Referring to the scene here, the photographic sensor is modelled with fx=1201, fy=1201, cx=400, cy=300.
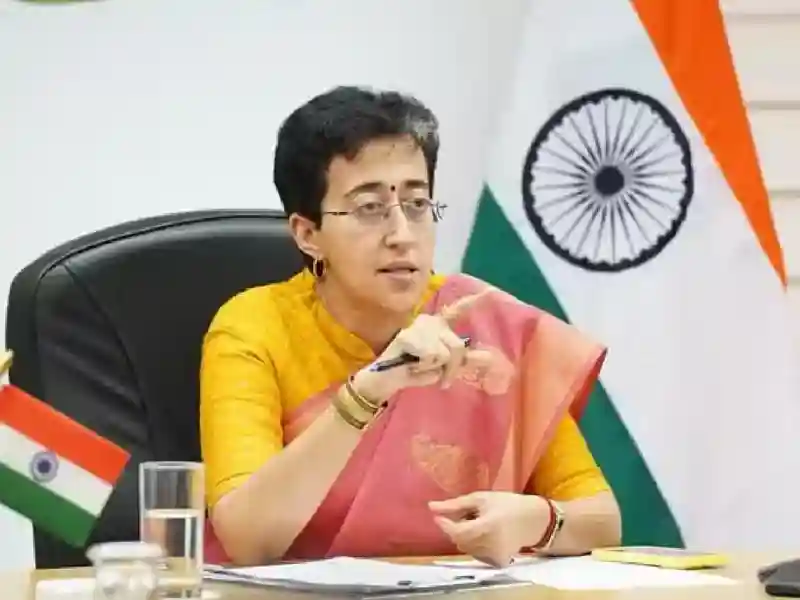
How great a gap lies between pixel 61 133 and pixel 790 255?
135cm

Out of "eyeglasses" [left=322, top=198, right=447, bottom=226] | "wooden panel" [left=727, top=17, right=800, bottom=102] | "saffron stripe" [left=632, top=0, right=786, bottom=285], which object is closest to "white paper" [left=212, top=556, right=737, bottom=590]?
"eyeglasses" [left=322, top=198, right=447, bottom=226]

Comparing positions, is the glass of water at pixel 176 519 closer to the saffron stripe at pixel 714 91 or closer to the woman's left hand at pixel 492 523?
the woman's left hand at pixel 492 523

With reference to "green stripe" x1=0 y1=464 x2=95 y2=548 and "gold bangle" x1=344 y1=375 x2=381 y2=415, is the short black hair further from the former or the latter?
"green stripe" x1=0 y1=464 x2=95 y2=548

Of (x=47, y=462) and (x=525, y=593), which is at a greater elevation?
(x=47, y=462)

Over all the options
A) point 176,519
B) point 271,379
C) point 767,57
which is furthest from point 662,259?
point 176,519

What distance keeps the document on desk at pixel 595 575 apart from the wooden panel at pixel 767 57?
123 centimetres

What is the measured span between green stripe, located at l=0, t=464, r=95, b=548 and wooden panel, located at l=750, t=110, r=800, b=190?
1637 millimetres

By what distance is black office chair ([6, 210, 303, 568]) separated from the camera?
4.99 feet

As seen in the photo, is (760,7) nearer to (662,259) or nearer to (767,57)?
(767,57)

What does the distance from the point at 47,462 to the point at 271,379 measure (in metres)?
0.59

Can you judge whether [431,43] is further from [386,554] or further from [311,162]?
[386,554]

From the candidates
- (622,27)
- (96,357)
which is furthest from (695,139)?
(96,357)

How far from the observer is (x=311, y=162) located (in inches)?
64.2

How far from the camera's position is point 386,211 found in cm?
157
